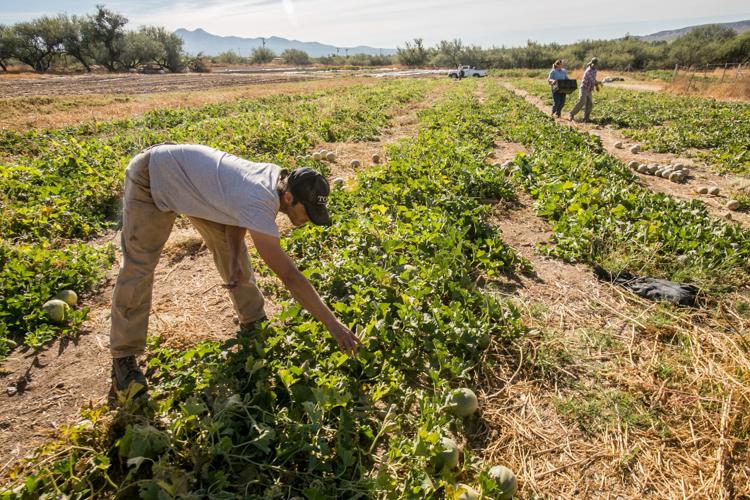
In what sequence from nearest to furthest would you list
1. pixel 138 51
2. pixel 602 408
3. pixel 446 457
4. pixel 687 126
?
pixel 446 457, pixel 602 408, pixel 687 126, pixel 138 51

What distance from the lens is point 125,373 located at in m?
3.09

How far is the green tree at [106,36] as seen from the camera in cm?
5866

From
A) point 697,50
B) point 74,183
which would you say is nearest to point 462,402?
point 74,183

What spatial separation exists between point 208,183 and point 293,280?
920 millimetres

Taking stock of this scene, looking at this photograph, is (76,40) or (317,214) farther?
(76,40)

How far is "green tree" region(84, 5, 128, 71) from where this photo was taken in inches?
2309

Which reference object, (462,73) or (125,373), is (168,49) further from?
(125,373)

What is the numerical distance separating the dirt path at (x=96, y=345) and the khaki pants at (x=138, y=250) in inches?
18.8

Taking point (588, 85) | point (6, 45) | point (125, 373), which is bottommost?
point (125, 373)

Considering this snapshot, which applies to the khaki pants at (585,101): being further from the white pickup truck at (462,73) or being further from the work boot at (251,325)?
the white pickup truck at (462,73)

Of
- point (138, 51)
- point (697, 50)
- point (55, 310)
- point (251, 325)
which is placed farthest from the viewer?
point (138, 51)

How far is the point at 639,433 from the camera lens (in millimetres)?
2752

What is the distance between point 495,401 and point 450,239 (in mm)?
1815

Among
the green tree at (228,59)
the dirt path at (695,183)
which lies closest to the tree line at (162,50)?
the green tree at (228,59)
